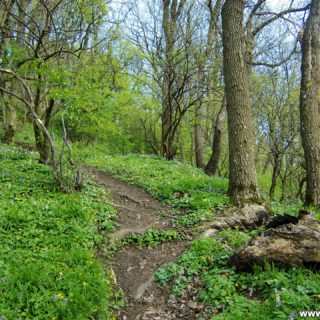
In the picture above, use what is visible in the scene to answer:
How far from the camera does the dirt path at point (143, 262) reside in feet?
11.9

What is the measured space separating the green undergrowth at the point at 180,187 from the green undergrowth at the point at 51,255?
177cm

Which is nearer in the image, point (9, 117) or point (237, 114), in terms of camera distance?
point (237, 114)

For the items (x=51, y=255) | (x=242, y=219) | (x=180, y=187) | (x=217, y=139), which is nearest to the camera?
(x=51, y=255)

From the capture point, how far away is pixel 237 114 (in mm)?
6715

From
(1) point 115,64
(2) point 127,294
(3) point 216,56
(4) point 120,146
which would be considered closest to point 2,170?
(2) point 127,294

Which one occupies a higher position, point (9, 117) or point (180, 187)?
point (9, 117)

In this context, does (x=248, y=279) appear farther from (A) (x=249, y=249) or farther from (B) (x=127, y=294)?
(B) (x=127, y=294)

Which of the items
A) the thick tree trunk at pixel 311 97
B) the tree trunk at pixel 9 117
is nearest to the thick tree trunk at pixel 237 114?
the thick tree trunk at pixel 311 97

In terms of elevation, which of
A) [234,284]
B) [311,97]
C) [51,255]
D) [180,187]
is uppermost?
[311,97]

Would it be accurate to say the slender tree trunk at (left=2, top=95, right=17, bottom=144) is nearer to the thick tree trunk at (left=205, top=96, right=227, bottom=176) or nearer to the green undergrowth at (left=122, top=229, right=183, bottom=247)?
the thick tree trunk at (left=205, top=96, right=227, bottom=176)

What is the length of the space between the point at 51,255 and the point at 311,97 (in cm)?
712

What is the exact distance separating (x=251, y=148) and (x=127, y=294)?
171 inches

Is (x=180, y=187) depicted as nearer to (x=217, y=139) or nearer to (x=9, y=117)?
(x=217, y=139)

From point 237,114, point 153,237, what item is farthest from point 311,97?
point 153,237
